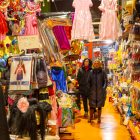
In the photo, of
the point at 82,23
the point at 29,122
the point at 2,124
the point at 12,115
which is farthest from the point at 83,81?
the point at 2,124

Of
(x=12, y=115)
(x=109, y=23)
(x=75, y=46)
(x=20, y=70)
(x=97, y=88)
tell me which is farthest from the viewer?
(x=75, y=46)

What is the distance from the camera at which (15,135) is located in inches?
67.4

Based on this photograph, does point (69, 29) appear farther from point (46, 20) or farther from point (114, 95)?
point (114, 95)

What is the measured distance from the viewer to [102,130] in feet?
14.9

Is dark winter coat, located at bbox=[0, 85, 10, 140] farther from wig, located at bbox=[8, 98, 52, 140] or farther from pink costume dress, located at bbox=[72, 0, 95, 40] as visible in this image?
pink costume dress, located at bbox=[72, 0, 95, 40]

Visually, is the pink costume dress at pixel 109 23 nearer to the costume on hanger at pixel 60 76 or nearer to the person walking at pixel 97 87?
the person walking at pixel 97 87

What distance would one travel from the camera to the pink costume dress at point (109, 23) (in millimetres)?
4148

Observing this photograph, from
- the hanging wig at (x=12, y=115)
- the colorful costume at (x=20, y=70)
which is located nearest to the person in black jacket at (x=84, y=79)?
the colorful costume at (x=20, y=70)

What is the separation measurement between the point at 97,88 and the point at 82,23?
65.6 inches

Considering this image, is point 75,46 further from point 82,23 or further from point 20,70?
point 20,70

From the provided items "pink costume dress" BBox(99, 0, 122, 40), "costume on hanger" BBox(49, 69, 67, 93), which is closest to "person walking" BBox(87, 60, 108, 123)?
"costume on hanger" BBox(49, 69, 67, 93)

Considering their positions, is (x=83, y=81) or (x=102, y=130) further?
(x=83, y=81)

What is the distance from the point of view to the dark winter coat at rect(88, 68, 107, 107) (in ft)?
16.3

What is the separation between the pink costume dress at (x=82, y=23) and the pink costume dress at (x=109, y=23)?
25 centimetres
